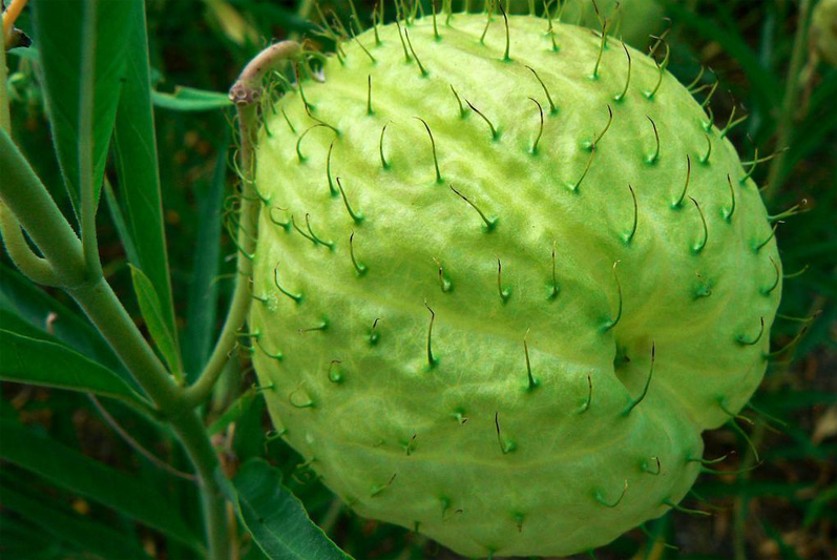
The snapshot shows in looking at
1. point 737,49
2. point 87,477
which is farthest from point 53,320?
point 737,49

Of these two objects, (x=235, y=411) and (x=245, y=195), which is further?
(x=235, y=411)

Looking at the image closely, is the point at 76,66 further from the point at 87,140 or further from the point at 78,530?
the point at 78,530

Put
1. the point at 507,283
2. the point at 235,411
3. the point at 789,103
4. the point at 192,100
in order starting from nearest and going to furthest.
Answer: the point at 507,283 → the point at 235,411 → the point at 192,100 → the point at 789,103

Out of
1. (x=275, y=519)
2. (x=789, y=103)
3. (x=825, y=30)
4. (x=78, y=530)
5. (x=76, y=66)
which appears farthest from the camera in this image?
(x=789, y=103)

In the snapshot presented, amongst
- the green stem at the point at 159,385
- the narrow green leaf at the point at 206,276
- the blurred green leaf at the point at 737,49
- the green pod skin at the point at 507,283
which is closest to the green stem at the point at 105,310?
the green stem at the point at 159,385

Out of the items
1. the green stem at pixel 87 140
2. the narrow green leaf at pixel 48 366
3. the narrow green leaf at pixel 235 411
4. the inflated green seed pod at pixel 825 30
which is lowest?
the narrow green leaf at pixel 235 411

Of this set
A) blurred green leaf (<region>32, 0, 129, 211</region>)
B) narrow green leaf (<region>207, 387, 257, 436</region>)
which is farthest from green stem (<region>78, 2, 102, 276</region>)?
narrow green leaf (<region>207, 387, 257, 436</region>)

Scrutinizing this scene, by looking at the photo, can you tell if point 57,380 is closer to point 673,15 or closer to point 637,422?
point 637,422

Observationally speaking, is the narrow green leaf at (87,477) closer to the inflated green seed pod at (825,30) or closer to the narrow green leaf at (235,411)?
the narrow green leaf at (235,411)
